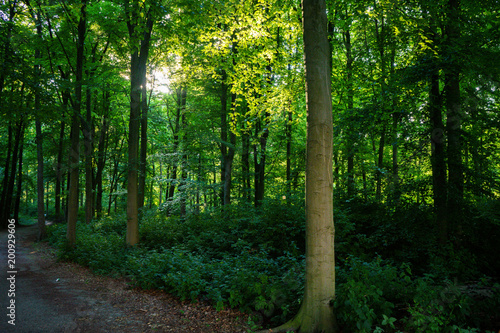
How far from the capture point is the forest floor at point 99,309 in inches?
193

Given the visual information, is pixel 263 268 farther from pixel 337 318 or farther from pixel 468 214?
pixel 468 214

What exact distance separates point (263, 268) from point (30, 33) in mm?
15287

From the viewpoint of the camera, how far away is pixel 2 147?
22359 mm

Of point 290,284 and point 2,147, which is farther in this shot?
point 2,147

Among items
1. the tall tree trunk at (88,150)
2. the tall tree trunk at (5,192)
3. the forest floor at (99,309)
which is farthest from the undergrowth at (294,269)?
the tall tree trunk at (5,192)

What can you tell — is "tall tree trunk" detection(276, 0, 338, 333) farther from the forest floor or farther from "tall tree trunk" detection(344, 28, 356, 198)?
"tall tree trunk" detection(344, 28, 356, 198)

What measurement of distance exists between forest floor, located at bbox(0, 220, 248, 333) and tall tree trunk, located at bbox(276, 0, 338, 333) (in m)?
1.36

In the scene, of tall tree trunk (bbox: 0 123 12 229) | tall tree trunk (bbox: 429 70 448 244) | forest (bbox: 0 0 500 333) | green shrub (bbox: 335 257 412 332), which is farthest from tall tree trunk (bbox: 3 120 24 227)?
tall tree trunk (bbox: 429 70 448 244)

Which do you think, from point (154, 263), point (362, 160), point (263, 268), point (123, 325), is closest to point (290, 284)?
point (263, 268)

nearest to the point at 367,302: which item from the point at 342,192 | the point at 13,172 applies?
the point at 342,192

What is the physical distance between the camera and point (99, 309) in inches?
226

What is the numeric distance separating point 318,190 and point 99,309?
4972mm

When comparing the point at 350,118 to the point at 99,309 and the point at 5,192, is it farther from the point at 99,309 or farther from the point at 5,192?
the point at 5,192

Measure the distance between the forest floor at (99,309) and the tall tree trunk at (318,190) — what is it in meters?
1.36
